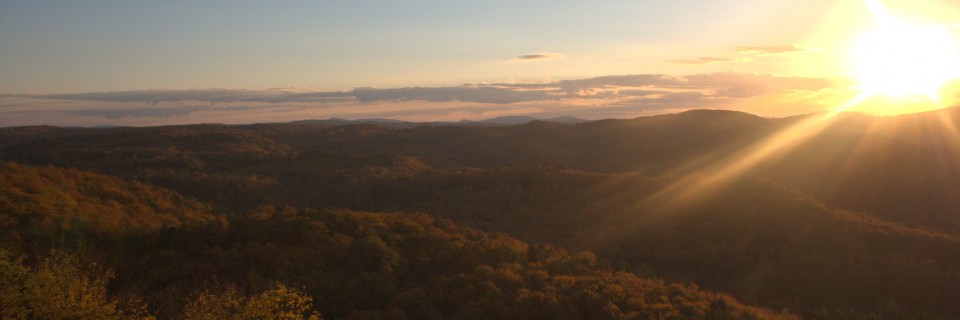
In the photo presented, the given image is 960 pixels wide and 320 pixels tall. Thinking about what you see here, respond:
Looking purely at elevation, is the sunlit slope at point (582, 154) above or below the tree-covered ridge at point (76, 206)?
below

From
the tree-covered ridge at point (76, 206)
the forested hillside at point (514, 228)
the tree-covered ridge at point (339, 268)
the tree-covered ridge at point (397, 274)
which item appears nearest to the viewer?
the tree-covered ridge at point (339, 268)

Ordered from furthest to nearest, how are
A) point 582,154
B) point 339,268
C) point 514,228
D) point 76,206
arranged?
point 582,154, point 514,228, point 76,206, point 339,268

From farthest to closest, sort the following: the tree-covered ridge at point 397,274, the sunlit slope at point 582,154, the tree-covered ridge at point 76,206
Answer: the sunlit slope at point 582,154 → the tree-covered ridge at point 76,206 → the tree-covered ridge at point 397,274

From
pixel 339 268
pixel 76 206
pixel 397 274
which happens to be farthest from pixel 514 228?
pixel 76 206

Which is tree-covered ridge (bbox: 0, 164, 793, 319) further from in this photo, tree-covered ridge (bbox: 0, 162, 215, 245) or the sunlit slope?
the sunlit slope

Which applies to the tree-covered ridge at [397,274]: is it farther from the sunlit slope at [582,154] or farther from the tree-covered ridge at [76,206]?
the sunlit slope at [582,154]

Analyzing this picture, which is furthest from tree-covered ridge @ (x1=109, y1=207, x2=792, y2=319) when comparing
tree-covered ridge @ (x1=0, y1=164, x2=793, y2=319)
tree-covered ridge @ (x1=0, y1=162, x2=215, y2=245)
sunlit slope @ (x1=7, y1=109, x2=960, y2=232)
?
sunlit slope @ (x1=7, y1=109, x2=960, y2=232)

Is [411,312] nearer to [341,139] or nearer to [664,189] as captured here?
[664,189]

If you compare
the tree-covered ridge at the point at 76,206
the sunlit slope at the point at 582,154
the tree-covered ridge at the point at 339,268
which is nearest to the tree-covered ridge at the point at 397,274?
the tree-covered ridge at the point at 339,268

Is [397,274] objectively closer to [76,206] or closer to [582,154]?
[76,206]
